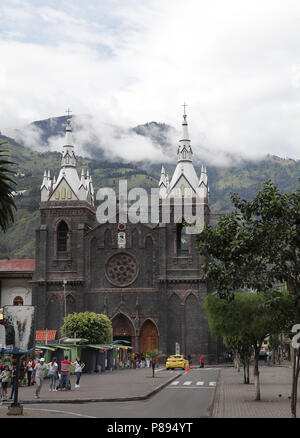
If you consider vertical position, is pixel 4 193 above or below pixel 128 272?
below

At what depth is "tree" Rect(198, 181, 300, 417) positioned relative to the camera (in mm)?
21031

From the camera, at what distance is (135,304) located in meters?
76.1

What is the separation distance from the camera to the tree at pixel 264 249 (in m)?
21.0

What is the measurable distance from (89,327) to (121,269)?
43.9 ft

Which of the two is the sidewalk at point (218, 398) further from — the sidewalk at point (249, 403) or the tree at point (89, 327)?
the tree at point (89, 327)

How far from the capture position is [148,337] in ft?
250

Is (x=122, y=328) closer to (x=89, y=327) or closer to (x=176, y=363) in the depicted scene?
(x=89, y=327)

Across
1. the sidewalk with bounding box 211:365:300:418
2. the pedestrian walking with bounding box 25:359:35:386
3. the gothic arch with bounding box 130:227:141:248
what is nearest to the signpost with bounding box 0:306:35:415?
the sidewalk with bounding box 211:365:300:418

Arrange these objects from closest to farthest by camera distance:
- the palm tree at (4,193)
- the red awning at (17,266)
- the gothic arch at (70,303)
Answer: the palm tree at (4,193) → the gothic arch at (70,303) → the red awning at (17,266)

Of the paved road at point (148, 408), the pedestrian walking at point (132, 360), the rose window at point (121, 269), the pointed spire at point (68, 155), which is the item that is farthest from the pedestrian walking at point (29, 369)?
the pointed spire at point (68, 155)

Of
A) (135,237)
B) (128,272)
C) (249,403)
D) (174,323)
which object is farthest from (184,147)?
(249,403)

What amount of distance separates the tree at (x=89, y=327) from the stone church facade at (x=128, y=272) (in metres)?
8.92

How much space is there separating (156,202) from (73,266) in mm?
11743
